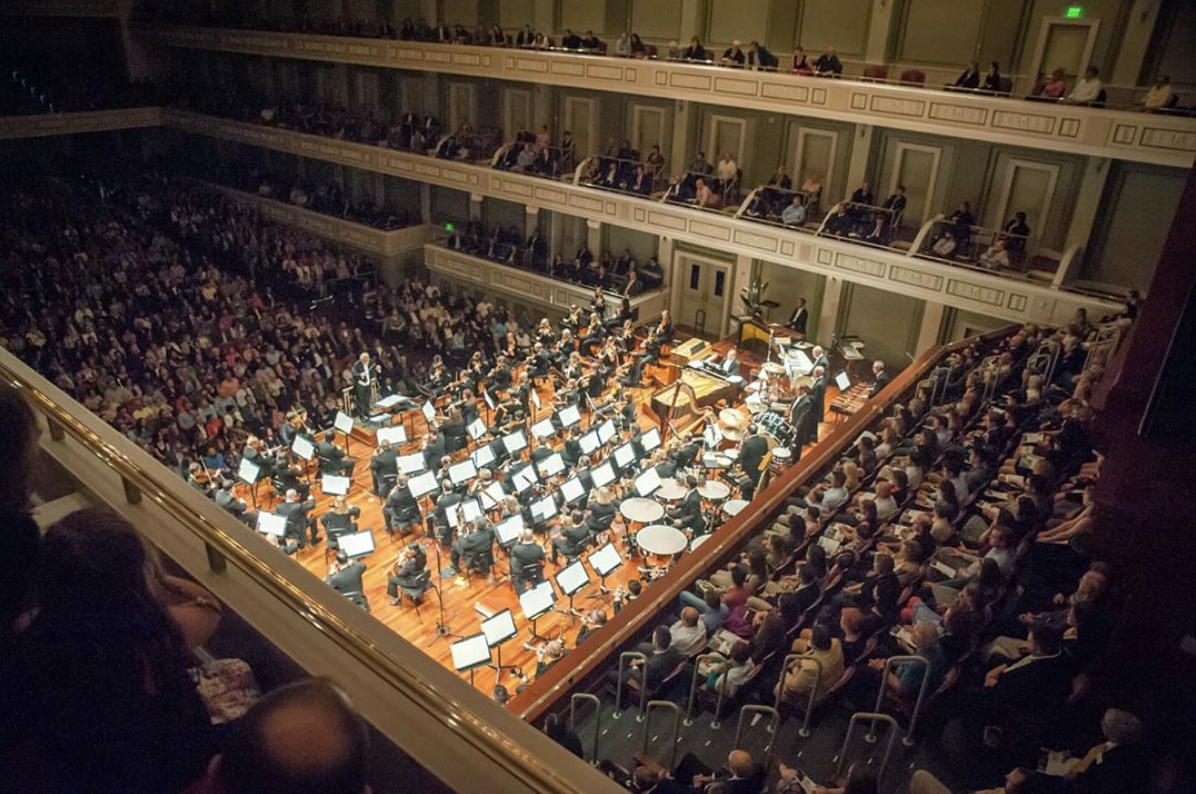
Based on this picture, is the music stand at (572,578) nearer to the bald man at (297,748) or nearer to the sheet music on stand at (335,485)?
the sheet music on stand at (335,485)

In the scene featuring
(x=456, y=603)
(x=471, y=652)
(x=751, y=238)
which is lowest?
(x=456, y=603)

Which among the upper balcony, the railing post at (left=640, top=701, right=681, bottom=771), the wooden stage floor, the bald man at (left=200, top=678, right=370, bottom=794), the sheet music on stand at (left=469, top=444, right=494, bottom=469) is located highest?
the upper balcony

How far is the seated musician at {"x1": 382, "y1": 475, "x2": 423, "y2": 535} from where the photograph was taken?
10.3 meters

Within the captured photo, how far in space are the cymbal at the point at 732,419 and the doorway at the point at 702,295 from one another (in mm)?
5418

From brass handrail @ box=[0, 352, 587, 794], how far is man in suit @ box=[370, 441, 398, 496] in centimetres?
823

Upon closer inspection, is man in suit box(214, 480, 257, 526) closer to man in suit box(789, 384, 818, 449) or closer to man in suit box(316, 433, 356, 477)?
man in suit box(316, 433, 356, 477)

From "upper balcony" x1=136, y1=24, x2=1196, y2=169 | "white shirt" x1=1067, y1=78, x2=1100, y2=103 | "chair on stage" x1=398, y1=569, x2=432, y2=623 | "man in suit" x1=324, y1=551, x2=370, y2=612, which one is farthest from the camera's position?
"white shirt" x1=1067, y1=78, x2=1100, y2=103

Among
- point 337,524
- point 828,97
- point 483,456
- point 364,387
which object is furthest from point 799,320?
point 337,524

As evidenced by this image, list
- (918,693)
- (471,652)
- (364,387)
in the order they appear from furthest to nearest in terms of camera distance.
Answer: (364,387) → (471,652) → (918,693)

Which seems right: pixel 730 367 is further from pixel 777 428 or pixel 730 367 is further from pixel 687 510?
pixel 687 510

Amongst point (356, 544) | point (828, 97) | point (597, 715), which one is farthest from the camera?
point (828, 97)

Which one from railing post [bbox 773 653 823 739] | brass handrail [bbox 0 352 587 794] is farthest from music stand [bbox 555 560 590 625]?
brass handrail [bbox 0 352 587 794]

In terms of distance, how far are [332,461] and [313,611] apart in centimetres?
985

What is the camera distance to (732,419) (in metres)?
12.1
